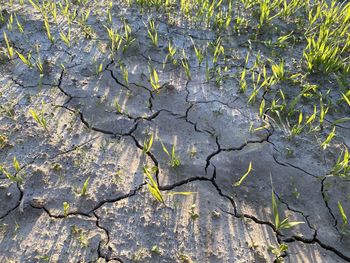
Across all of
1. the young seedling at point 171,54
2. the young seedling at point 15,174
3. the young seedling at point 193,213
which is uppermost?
the young seedling at point 171,54

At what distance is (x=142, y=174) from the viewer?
7.66ft

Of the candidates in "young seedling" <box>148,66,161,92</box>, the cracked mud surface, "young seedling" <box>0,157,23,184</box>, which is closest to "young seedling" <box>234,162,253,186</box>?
the cracked mud surface

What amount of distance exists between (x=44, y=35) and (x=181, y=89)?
1.50 metres

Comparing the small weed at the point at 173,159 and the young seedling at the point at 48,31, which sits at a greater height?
the young seedling at the point at 48,31

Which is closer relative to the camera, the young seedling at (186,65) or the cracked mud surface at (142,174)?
the cracked mud surface at (142,174)

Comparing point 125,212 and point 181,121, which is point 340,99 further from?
point 125,212

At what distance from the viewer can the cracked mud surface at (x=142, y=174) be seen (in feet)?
6.56

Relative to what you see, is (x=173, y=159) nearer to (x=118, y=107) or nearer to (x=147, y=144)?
(x=147, y=144)

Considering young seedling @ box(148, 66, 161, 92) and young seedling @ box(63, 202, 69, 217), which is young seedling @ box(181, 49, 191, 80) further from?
young seedling @ box(63, 202, 69, 217)

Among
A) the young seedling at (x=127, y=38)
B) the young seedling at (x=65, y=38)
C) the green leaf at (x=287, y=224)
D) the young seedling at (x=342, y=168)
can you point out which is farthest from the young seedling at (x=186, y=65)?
the green leaf at (x=287, y=224)

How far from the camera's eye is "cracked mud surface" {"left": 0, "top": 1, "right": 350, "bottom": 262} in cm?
200

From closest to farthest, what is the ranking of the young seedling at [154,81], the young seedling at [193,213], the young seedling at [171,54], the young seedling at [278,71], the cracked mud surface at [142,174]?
the cracked mud surface at [142,174]
the young seedling at [193,213]
the young seedling at [154,81]
the young seedling at [278,71]
the young seedling at [171,54]

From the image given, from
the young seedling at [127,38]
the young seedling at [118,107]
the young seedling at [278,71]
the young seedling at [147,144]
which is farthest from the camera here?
the young seedling at [127,38]

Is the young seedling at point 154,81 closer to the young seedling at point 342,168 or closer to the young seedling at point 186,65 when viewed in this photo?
the young seedling at point 186,65
